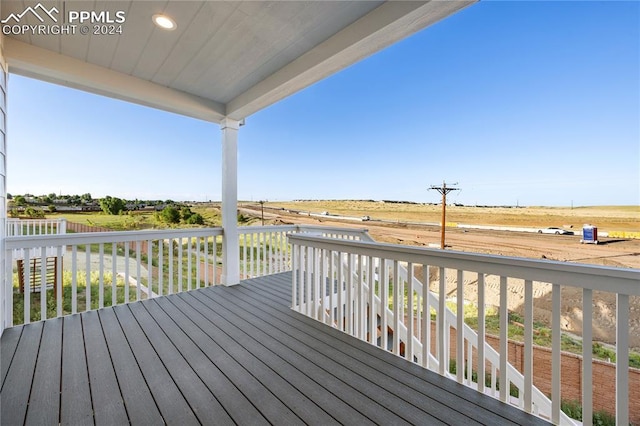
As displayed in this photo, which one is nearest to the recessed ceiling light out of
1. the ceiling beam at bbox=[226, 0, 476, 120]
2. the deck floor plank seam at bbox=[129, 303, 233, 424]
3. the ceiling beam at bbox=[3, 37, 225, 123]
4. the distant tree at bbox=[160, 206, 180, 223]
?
the ceiling beam at bbox=[226, 0, 476, 120]

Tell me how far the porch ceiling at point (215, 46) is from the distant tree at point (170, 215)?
1.56 meters

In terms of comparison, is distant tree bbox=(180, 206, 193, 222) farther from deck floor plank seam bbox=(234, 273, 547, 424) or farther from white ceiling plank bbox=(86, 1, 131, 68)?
white ceiling plank bbox=(86, 1, 131, 68)

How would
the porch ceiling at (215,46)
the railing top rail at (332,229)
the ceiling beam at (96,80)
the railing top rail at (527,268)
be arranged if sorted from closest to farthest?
the railing top rail at (527,268), the porch ceiling at (215,46), the ceiling beam at (96,80), the railing top rail at (332,229)

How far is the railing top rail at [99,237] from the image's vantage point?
103 inches

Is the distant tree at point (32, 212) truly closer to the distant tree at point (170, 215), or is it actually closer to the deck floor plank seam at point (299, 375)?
the distant tree at point (170, 215)

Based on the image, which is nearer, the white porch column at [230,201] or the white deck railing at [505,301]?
the white deck railing at [505,301]

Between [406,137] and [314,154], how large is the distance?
10.7 feet

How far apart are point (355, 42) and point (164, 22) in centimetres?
162

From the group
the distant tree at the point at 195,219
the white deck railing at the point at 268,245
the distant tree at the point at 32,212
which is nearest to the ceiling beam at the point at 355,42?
the distant tree at the point at 195,219

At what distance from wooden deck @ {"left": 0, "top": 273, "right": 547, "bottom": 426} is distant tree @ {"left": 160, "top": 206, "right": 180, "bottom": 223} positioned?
157 cm

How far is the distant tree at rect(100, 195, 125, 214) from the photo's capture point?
3809mm

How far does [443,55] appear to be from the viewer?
119 inches

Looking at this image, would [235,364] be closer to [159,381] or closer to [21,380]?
[159,381]

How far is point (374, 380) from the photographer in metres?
1.79
